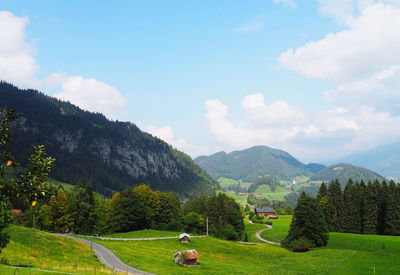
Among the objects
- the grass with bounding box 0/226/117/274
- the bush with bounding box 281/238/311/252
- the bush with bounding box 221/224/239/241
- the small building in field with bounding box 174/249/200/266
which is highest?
the grass with bounding box 0/226/117/274

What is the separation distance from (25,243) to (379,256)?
248 feet

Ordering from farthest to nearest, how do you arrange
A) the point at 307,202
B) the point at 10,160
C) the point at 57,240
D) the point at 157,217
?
the point at 157,217
the point at 307,202
the point at 57,240
the point at 10,160

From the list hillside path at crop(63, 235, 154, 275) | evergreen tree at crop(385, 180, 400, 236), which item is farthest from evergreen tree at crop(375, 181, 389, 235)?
hillside path at crop(63, 235, 154, 275)

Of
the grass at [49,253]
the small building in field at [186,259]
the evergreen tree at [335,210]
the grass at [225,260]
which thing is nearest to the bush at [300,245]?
the grass at [225,260]

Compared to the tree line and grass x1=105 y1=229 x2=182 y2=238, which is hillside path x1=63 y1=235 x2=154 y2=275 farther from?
the tree line

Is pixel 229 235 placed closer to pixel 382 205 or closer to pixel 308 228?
pixel 308 228

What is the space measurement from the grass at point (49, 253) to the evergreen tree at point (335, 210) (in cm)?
8970

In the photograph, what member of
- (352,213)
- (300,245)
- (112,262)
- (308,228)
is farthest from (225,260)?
(352,213)

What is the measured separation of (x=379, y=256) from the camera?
6275cm

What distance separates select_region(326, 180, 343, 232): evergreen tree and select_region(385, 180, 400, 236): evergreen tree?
14.8 meters

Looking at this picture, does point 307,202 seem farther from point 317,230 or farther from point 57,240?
point 57,240

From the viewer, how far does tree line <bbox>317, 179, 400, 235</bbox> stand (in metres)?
91.5

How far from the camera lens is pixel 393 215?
90438 millimetres

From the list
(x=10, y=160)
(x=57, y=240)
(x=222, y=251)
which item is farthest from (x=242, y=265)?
(x=10, y=160)
